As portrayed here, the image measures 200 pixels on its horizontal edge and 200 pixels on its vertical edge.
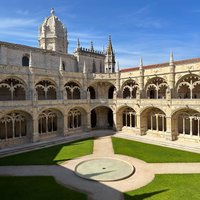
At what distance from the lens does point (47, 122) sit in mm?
29125

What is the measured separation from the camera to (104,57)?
42625 mm

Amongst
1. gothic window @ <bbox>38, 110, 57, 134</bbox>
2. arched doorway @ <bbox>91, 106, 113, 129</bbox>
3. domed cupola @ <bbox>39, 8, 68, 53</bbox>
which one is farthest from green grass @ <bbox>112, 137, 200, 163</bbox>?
domed cupola @ <bbox>39, 8, 68, 53</bbox>

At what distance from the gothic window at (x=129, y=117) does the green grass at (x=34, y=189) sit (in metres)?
18.9

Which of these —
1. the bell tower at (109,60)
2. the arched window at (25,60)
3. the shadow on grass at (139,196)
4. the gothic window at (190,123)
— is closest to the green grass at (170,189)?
the shadow on grass at (139,196)

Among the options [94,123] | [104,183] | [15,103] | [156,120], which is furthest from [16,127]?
[156,120]

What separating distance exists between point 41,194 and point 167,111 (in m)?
19.0

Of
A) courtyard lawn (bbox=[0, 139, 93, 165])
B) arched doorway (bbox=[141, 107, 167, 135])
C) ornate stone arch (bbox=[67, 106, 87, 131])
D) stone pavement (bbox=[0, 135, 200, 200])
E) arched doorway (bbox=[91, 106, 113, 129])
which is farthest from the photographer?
arched doorway (bbox=[91, 106, 113, 129])

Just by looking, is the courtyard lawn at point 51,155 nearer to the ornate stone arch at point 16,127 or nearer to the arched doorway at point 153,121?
the ornate stone arch at point 16,127

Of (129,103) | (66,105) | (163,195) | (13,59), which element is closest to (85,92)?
(66,105)

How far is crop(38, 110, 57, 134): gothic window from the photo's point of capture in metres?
28.6

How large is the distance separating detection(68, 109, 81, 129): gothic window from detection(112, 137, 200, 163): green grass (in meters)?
8.41

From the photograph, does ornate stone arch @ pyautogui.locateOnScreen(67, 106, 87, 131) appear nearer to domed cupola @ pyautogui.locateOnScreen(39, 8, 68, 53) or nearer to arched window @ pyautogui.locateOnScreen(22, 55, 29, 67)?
arched window @ pyautogui.locateOnScreen(22, 55, 29, 67)

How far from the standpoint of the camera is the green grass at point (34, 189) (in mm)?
12945

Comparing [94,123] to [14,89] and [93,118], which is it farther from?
[14,89]
